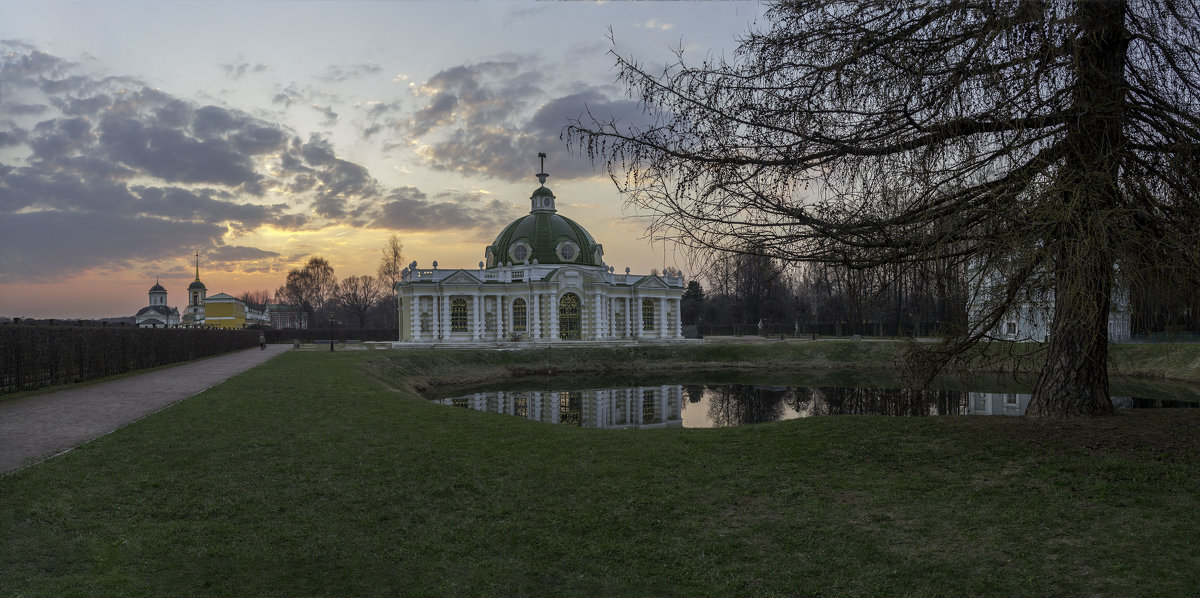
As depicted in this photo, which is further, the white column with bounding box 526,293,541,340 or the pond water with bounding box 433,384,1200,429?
the white column with bounding box 526,293,541,340

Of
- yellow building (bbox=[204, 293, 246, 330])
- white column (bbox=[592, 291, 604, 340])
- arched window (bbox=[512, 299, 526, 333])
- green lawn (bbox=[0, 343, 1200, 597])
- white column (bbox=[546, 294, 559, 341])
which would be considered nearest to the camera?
green lawn (bbox=[0, 343, 1200, 597])

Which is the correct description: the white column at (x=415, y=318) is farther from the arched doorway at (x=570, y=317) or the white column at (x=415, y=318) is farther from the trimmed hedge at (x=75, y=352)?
the trimmed hedge at (x=75, y=352)

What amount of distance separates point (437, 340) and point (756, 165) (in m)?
39.8

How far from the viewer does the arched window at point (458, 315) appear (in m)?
45.7

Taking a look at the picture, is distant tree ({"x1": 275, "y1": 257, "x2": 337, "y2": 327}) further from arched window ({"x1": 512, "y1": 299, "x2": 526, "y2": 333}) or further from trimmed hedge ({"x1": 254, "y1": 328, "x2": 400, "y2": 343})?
arched window ({"x1": 512, "y1": 299, "x2": 526, "y2": 333})

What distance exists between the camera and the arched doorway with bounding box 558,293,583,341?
4638cm

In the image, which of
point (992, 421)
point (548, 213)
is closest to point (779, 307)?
point (548, 213)

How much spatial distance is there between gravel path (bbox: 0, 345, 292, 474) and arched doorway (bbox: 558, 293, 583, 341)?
2773cm

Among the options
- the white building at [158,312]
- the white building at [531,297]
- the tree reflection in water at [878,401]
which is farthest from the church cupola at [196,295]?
the tree reflection in water at [878,401]

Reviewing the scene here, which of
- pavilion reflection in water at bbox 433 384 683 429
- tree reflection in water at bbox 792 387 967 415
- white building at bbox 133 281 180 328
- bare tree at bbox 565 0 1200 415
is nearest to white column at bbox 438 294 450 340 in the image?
pavilion reflection in water at bbox 433 384 683 429

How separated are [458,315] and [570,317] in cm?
770

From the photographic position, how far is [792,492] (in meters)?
6.77

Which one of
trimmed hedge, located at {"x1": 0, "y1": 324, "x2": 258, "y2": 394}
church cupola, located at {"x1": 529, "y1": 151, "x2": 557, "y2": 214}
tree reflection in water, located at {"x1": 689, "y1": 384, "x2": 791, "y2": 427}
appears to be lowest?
tree reflection in water, located at {"x1": 689, "y1": 384, "x2": 791, "y2": 427}

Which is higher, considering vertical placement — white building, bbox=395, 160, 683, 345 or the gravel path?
white building, bbox=395, 160, 683, 345
